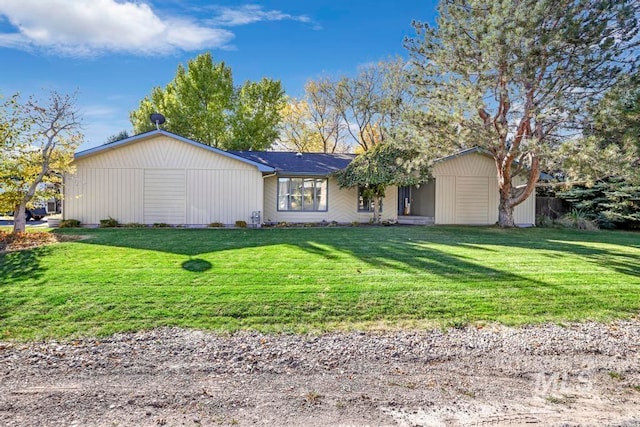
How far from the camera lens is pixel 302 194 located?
15758mm

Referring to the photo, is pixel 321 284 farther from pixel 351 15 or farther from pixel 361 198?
pixel 351 15

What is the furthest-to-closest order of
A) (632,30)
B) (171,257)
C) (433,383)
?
(632,30)
(171,257)
(433,383)

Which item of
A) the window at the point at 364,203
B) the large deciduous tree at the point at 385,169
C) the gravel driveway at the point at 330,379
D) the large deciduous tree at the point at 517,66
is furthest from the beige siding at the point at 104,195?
the large deciduous tree at the point at 517,66

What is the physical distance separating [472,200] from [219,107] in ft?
66.3

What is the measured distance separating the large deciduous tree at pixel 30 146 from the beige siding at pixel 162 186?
2700mm

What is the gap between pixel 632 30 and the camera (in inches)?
412

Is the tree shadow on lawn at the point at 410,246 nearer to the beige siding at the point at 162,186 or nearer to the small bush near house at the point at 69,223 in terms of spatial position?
the beige siding at the point at 162,186

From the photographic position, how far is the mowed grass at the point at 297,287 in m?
4.43

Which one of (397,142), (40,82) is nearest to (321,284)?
(397,142)

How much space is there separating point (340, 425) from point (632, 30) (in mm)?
13945

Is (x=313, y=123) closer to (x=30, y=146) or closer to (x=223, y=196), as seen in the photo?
(x=223, y=196)

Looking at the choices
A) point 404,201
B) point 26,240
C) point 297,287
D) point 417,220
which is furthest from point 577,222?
point 26,240

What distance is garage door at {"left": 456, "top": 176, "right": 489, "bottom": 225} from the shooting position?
52.8 feet

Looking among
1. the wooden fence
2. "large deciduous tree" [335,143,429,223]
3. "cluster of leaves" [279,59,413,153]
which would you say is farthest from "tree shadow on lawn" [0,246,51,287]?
"cluster of leaves" [279,59,413,153]
